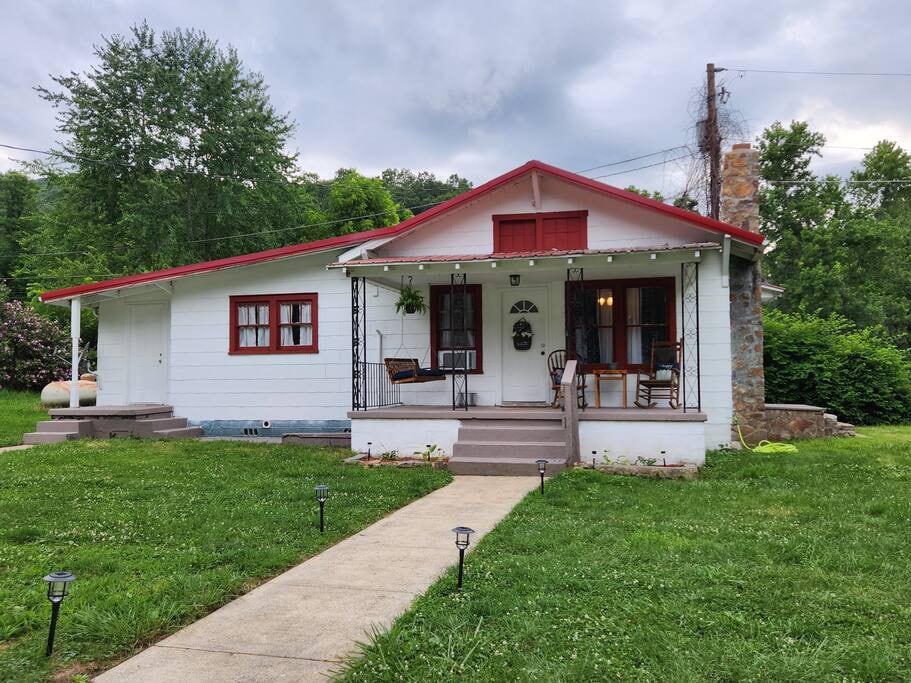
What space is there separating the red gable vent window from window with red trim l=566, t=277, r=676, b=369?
0.77 metres

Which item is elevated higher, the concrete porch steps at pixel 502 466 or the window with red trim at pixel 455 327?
the window with red trim at pixel 455 327

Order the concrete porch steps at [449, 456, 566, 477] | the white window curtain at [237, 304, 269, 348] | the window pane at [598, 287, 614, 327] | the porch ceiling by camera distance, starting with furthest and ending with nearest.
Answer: the white window curtain at [237, 304, 269, 348]
the window pane at [598, 287, 614, 327]
the porch ceiling
the concrete porch steps at [449, 456, 566, 477]

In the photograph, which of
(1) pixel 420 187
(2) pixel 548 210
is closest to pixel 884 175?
(1) pixel 420 187

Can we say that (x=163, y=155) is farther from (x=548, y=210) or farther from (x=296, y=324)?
(x=548, y=210)

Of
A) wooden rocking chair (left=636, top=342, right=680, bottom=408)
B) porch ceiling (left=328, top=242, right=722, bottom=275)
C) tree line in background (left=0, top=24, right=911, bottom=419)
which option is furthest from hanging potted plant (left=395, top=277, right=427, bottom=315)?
tree line in background (left=0, top=24, right=911, bottom=419)

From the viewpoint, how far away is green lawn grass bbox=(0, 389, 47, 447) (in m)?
11.4

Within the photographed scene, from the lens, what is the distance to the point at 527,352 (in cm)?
1051

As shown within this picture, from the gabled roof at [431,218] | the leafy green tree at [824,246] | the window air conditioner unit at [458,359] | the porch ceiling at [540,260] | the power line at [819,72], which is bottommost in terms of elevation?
the window air conditioner unit at [458,359]

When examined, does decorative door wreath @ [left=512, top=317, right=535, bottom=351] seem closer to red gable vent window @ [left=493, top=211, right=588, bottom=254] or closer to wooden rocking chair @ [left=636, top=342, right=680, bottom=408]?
red gable vent window @ [left=493, top=211, right=588, bottom=254]

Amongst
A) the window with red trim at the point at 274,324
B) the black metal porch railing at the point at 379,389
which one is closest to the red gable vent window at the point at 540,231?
Result: the black metal porch railing at the point at 379,389

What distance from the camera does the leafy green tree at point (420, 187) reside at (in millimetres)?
34078

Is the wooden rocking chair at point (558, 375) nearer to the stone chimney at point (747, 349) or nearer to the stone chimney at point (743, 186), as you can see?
the stone chimney at point (747, 349)

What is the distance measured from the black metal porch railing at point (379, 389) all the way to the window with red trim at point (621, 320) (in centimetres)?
323

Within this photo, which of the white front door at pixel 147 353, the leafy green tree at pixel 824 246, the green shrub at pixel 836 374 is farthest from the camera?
the leafy green tree at pixel 824 246
